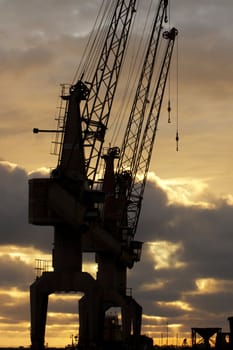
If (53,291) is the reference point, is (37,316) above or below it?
below

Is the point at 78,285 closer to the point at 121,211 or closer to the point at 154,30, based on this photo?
the point at 121,211

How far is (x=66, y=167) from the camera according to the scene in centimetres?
9281

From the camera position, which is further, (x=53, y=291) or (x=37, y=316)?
(x=53, y=291)

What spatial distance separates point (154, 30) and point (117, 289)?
1500 inches

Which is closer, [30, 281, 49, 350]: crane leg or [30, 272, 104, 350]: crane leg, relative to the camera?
[30, 281, 49, 350]: crane leg

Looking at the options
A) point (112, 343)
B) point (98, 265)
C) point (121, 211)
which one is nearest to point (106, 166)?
point (121, 211)

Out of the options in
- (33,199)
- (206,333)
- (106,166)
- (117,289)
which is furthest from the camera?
(106,166)

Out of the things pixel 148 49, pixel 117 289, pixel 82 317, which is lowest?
pixel 82 317

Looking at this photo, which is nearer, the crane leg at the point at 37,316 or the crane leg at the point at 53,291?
the crane leg at the point at 37,316

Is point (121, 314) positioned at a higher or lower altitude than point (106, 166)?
lower

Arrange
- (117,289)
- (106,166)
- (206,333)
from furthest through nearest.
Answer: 1. (106,166)
2. (117,289)
3. (206,333)

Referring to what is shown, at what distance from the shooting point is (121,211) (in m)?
134

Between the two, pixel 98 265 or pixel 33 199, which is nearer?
pixel 33 199

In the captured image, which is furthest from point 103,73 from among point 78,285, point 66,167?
point 78,285
